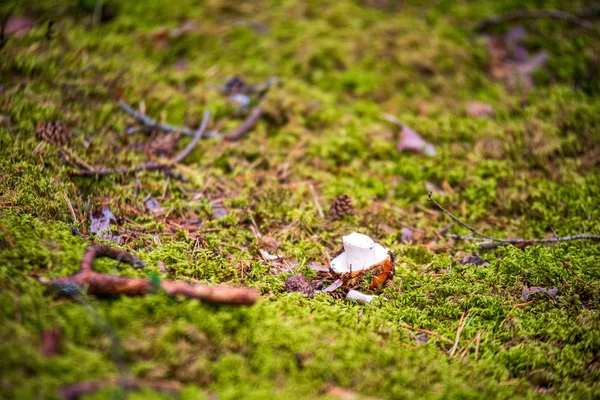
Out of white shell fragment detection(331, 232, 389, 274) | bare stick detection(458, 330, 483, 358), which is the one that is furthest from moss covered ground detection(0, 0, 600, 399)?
white shell fragment detection(331, 232, 389, 274)

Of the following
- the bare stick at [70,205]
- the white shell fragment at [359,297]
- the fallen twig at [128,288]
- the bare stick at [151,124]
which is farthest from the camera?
the bare stick at [151,124]

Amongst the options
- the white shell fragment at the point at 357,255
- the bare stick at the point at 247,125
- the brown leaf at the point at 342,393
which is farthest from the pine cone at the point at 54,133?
the brown leaf at the point at 342,393

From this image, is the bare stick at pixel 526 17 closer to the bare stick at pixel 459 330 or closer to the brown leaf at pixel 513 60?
the brown leaf at pixel 513 60

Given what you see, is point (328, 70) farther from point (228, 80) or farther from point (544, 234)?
point (544, 234)

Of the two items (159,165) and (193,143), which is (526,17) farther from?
(159,165)

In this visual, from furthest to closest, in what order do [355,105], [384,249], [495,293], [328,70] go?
[328,70]
[355,105]
[384,249]
[495,293]

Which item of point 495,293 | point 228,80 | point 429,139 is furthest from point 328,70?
point 495,293

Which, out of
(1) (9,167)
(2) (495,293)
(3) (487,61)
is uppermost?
(3) (487,61)
